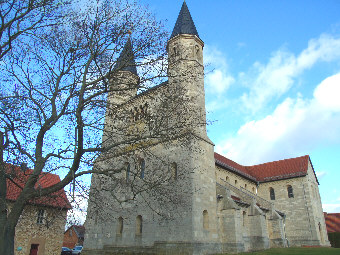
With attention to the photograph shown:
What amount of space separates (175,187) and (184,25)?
1467cm

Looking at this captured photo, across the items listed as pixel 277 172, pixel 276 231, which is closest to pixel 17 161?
pixel 276 231

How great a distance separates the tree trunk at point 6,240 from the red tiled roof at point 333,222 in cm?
4522

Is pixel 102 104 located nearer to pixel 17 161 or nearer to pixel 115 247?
pixel 17 161

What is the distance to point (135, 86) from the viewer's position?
1104 cm

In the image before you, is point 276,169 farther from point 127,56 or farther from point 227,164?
point 127,56

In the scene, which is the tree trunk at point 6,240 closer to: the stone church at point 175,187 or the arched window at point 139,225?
the stone church at point 175,187

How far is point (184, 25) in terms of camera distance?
76.7 ft

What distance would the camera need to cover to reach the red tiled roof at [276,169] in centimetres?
3103

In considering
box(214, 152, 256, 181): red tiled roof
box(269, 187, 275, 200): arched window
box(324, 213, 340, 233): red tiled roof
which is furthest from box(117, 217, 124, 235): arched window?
box(324, 213, 340, 233): red tiled roof

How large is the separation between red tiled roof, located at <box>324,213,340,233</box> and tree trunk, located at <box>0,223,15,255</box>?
45.2 m

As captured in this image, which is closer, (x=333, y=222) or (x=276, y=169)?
(x=276, y=169)

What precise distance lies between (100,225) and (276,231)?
55.2 ft

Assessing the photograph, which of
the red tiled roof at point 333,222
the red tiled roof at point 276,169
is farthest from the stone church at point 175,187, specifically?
the red tiled roof at point 333,222

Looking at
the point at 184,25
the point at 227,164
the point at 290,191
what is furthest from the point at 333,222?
the point at 184,25
